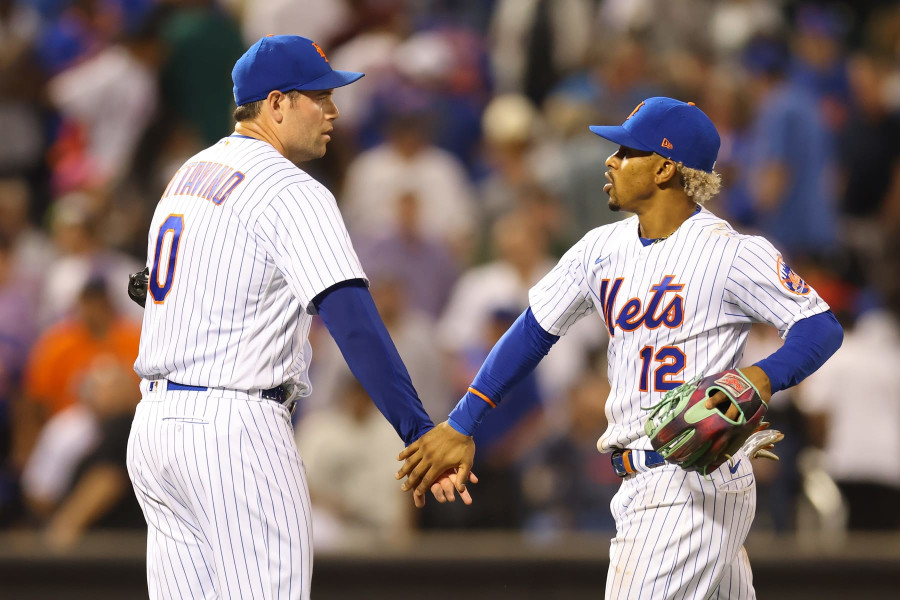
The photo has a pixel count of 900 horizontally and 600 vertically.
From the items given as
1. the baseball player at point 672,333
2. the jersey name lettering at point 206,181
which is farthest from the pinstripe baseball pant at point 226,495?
the jersey name lettering at point 206,181

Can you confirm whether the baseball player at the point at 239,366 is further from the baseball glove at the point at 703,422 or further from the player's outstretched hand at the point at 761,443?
the player's outstretched hand at the point at 761,443

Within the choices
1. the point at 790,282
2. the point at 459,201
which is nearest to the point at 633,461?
the point at 790,282

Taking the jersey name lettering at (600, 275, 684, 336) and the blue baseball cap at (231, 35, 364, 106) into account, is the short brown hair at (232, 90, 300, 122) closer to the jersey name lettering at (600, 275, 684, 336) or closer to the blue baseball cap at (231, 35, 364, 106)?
the blue baseball cap at (231, 35, 364, 106)

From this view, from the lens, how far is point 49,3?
36.8ft

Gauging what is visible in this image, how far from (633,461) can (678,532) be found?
0.85 ft

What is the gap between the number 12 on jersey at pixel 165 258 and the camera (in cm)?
383

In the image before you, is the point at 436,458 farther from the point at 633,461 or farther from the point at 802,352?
the point at 802,352

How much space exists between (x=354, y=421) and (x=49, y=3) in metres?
5.79

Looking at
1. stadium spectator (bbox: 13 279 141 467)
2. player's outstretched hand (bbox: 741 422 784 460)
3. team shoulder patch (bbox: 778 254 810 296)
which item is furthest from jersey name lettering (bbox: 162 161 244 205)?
stadium spectator (bbox: 13 279 141 467)

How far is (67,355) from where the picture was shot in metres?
7.94

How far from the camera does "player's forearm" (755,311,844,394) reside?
3.75 metres

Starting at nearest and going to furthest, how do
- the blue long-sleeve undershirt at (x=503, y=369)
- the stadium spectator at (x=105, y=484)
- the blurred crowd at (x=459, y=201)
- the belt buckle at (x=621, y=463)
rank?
the belt buckle at (x=621, y=463), the blue long-sleeve undershirt at (x=503, y=369), the stadium spectator at (x=105, y=484), the blurred crowd at (x=459, y=201)

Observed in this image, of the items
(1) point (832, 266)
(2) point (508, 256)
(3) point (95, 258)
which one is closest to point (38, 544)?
(3) point (95, 258)

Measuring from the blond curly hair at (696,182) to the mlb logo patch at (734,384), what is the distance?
0.65 metres
